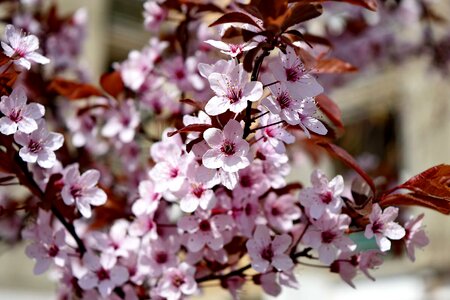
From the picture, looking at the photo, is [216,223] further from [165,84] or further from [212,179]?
[165,84]

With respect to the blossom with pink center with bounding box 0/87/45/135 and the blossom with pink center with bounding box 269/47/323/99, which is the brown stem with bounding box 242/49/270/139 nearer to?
the blossom with pink center with bounding box 269/47/323/99

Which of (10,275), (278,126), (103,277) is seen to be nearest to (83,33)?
(103,277)

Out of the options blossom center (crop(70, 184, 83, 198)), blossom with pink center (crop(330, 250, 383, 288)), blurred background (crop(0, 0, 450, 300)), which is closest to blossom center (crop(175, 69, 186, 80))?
blossom center (crop(70, 184, 83, 198))

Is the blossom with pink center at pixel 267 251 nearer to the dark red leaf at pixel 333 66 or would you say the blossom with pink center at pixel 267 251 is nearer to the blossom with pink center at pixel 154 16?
the dark red leaf at pixel 333 66

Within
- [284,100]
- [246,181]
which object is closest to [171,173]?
[246,181]

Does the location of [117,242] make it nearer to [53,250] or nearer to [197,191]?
[53,250]
